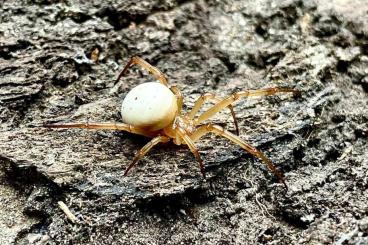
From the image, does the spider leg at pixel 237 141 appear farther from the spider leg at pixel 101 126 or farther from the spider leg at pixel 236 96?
the spider leg at pixel 101 126

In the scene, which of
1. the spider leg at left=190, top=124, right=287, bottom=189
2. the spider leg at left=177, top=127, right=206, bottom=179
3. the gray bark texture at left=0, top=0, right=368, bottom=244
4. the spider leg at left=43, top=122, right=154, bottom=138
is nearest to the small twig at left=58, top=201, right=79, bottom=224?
the gray bark texture at left=0, top=0, right=368, bottom=244

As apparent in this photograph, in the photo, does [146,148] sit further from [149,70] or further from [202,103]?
[149,70]

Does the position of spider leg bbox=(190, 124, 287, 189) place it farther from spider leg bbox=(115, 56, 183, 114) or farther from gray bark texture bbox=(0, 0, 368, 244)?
spider leg bbox=(115, 56, 183, 114)

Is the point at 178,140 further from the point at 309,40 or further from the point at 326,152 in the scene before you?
the point at 309,40

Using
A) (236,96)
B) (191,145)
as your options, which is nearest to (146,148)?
(191,145)

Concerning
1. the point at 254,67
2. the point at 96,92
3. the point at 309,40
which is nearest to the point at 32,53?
the point at 96,92

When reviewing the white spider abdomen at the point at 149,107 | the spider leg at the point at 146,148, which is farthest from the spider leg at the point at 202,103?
the spider leg at the point at 146,148
